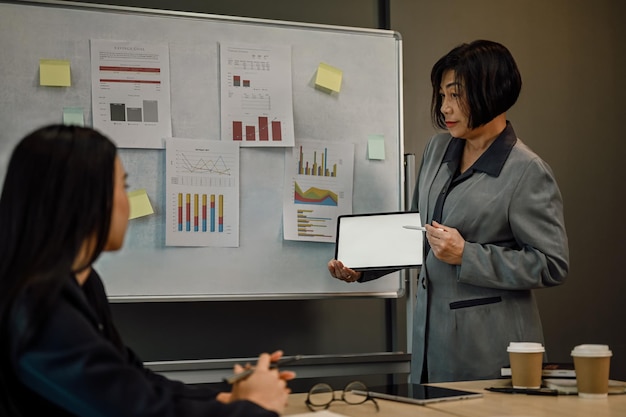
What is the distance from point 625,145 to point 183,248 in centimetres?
228

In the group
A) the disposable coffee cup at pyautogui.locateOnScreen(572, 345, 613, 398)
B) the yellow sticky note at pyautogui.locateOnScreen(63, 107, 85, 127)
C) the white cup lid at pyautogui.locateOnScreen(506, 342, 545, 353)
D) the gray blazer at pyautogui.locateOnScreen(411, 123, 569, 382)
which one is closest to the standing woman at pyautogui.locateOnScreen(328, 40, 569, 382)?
the gray blazer at pyautogui.locateOnScreen(411, 123, 569, 382)

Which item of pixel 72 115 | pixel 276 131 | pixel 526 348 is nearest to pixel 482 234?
pixel 526 348

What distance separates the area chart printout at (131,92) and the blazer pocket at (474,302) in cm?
111

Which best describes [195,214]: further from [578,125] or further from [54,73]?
[578,125]

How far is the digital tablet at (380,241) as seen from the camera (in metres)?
2.51

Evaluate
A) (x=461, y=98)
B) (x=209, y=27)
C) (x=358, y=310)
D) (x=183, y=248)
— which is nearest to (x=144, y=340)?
(x=183, y=248)

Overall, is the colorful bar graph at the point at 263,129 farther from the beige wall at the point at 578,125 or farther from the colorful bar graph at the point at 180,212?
the beige wall at the point at 578,125

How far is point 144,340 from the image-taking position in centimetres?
313

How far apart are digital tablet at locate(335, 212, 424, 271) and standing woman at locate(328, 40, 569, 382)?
6 centimetres

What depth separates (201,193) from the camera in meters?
2.77

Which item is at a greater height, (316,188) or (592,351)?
(316,188)

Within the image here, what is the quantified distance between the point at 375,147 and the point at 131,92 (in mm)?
915

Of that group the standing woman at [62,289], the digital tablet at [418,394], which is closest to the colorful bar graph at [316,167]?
the digital tablet at [418,394]

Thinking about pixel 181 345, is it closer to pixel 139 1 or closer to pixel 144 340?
pixel 144 340
